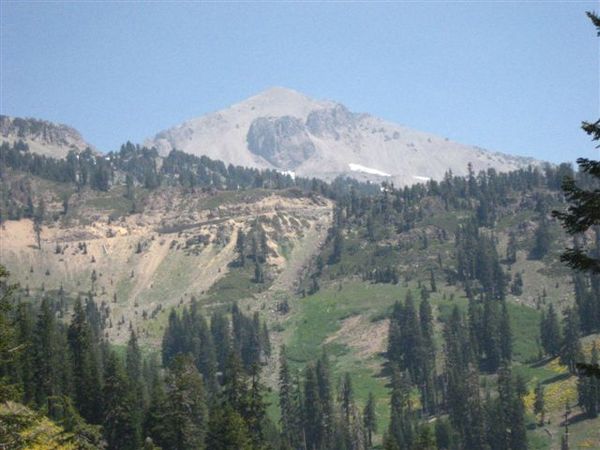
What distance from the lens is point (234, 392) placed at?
82.8 meters

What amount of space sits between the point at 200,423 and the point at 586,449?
254 ft

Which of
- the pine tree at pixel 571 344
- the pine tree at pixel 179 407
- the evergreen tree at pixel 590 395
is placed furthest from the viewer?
the pine tree at pixel 571 344

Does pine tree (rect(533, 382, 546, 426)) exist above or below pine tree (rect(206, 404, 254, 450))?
below

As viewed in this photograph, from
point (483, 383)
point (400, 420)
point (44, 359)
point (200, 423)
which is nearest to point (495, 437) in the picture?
point (400, 420)

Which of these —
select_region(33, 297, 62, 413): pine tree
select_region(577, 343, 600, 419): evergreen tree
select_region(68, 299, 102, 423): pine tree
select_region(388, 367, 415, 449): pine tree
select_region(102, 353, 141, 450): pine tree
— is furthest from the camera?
select_region(577, 343, 600, 419): evergreen tree

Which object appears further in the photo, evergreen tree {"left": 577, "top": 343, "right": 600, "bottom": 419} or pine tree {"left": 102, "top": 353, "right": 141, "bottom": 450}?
evergreen tree {"left": 577, "top": 343, "right": 600, "bottom": 419}

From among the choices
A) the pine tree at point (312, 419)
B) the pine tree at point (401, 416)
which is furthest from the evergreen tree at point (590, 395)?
the pine tree at point (312, 419)

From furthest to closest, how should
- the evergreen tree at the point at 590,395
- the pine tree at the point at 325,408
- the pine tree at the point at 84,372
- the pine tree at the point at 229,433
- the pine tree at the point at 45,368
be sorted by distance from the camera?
the pine tree at the point at 325,408
the evergreen tree at the point at 590,395
the pine tree at the point at 45,368
the pine tree at the point at 84,372
the pine tree at the point at 229,433

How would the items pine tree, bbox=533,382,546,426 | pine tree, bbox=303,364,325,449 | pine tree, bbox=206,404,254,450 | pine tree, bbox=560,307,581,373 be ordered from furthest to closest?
1. pine tree, bbox=560,307,581,373
2. pine tree, bbox=533,382,546,426
3. pine tree, bbox=303,364,325,449
4. pine tree, bbox=206,404,254,450

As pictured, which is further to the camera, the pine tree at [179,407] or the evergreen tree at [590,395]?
the evergreen tree at [590,395]

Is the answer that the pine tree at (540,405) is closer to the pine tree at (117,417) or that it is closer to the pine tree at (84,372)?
the pine tree at (84,372)

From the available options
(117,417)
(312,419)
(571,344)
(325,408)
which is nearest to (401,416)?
(325,408)

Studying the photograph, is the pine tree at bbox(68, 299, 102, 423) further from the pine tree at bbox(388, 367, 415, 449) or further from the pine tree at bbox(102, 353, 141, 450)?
the pine tree at bbox(388, 367, 415, 449)

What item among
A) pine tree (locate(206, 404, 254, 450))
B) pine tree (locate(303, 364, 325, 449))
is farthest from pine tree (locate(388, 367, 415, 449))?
pine tree (locate(206, 404, 254, 450))
